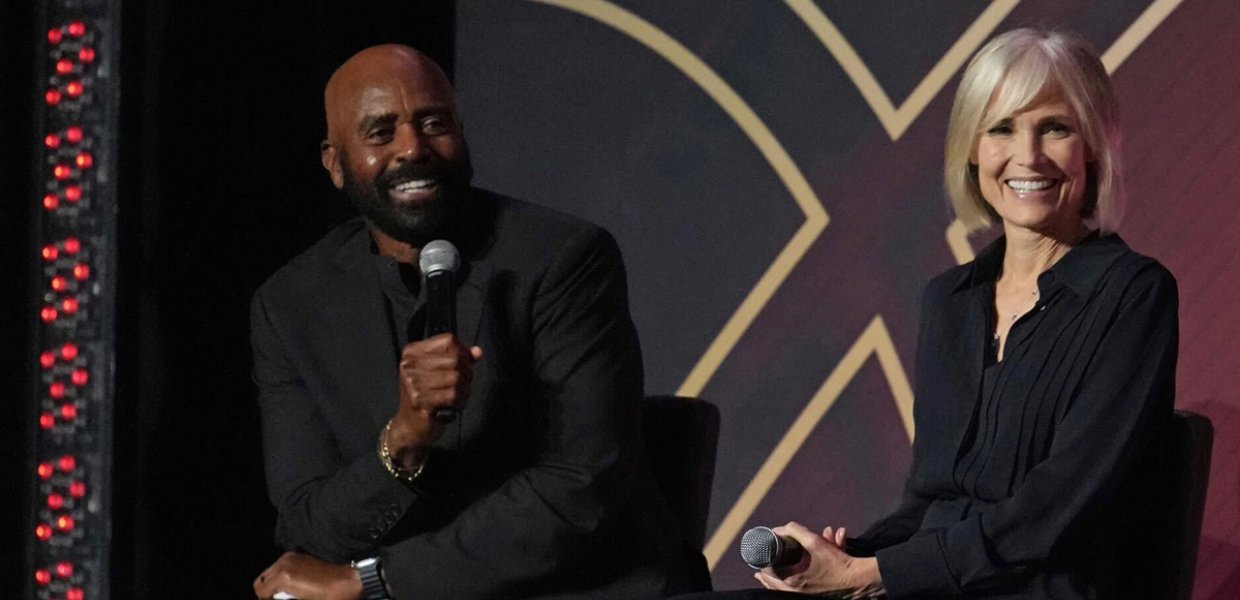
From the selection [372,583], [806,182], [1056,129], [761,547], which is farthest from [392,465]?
[806,182]

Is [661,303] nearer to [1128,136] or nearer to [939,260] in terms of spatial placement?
[939,260]

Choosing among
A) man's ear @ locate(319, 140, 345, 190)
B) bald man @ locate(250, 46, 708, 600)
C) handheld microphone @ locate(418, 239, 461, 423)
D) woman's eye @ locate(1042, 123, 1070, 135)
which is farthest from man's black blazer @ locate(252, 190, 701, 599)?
woman's eye @ locate(1042, 123, 1070, 135)

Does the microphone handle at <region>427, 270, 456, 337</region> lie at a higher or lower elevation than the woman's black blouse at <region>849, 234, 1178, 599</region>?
higher

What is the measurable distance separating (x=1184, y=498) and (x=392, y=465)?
1.02m

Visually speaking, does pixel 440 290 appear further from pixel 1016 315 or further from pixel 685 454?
pixel 1016 315

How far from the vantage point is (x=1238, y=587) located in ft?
9.08

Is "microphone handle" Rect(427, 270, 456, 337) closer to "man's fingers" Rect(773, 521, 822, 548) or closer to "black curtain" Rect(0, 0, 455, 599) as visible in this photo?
"man's fingers" Rect(773, 521, 822, 548)

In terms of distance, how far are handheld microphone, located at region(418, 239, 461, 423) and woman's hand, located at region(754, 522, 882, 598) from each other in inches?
18.9

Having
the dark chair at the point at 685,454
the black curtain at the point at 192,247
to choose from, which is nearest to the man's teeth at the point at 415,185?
the dark chair at the point at 685,454

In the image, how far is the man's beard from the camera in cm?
253

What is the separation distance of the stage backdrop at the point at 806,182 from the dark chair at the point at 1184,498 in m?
0.72

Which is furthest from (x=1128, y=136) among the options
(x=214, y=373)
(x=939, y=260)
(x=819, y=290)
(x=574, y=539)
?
(x=214, y=373)

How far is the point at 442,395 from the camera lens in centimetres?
215

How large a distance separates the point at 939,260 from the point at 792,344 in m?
0.34
